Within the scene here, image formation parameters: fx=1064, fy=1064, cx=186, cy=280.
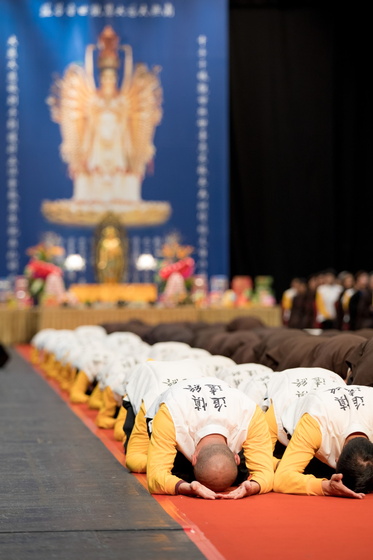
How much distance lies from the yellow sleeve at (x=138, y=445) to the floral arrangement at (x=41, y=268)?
33.1 feet

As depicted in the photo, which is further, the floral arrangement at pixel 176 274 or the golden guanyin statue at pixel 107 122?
the golden guanyin statue at pixel 107 122

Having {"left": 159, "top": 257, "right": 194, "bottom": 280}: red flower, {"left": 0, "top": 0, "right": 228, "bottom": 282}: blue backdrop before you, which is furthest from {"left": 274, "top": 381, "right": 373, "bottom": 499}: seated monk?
{"left": 0, "top": 0, "right": 228, "bottom": 282}: blue backdrop

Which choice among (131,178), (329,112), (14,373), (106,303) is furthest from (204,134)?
(14,373)

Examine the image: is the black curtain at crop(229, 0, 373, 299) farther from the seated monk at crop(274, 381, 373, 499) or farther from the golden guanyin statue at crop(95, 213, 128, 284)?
the seated monk at crop(274, 381, 373, 499)

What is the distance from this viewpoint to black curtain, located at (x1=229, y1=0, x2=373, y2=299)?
17750mm

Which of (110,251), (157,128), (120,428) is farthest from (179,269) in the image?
(120,428)

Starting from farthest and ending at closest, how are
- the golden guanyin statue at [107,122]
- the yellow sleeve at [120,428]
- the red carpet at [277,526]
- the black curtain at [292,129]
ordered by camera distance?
the black curtain at [292,129]
the golden guanyin statue at [107,122]
the yellow sleeve at [120,428]
the red carpet at [277,526]

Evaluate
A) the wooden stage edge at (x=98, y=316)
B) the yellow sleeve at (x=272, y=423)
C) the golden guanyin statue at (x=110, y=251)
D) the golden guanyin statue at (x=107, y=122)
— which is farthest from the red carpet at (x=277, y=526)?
the golden guanyin statue at (x=107, y=122)

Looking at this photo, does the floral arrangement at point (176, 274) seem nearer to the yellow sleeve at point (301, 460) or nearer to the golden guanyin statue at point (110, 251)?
the golden guanyin statue at point (110, 251)

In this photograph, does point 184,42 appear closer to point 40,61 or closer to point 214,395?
point 40,61

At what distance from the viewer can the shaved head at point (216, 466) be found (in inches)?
142

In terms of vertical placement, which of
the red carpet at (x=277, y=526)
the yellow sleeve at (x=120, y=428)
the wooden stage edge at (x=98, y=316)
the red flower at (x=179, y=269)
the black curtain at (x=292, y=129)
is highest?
the black curtain at (x=292, y=129)

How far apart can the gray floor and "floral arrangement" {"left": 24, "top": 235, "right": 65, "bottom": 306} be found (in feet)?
27.2

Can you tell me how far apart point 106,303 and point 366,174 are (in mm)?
6529
